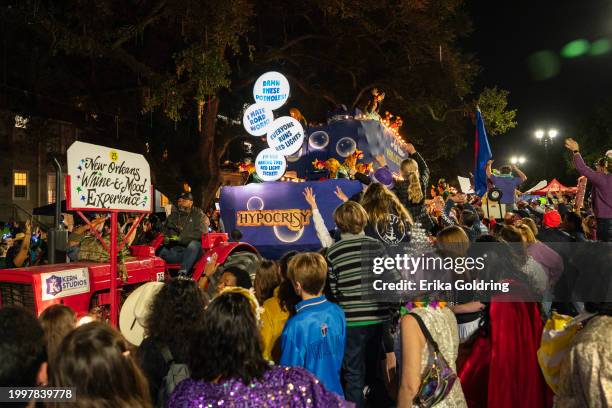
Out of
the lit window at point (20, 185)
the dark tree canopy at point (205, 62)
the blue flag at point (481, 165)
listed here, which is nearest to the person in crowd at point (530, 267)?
the blue flag at point (481, 165)

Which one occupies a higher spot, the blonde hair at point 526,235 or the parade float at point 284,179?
the parade float at point 284,179

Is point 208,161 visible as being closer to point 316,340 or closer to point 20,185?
point 316,340

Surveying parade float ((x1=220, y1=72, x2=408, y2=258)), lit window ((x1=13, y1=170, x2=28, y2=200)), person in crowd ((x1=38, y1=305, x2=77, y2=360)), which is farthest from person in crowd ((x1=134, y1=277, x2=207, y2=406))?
lit window ((x1=13, y1=170, x2=28, y2=200))

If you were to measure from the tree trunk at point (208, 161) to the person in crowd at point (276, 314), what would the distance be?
46.2 feet

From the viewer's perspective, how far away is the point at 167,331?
305 cm

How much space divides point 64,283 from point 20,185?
2808cm

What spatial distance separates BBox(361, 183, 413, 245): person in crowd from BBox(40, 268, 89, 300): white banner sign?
338cm

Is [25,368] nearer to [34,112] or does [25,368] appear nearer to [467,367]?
[467,367]

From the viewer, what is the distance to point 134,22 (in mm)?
16406

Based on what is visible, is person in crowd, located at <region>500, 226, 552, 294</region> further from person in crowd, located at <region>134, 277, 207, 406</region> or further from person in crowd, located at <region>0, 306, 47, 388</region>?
person in crowd, located at <region>0, 306, 47, 388</region>

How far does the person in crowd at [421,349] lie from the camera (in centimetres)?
304

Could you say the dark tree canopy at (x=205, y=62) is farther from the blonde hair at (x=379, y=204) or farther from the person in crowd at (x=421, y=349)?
the person in crowd at (x=421, y=349)

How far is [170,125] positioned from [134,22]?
6.11 metres

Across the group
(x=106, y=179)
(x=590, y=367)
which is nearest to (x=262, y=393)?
(x=590, y=367)
